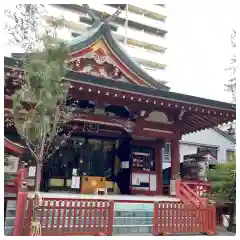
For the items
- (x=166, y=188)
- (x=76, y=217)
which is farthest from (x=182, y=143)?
(x=76, y=217)

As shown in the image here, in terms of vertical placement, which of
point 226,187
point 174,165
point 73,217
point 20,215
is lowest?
point 73,217

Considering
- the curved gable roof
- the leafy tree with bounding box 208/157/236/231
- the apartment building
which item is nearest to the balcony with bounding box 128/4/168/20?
the apartment building

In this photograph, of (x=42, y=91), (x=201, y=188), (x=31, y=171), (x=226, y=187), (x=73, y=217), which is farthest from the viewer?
(x=31, y=171)

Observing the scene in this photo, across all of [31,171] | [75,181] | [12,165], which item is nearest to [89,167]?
[75,181]

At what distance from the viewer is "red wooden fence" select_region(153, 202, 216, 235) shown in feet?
23.3

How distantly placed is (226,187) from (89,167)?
15.2ft

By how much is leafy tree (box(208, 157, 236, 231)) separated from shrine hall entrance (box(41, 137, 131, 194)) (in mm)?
3318

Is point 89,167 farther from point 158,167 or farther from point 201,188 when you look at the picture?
point 201,188

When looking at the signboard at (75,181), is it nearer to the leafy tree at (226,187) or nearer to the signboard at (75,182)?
the signboard at (75,182)

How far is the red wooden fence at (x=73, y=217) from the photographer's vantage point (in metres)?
6.16

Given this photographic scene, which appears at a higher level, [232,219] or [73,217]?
[73,217]

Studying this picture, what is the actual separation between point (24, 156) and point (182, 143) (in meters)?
9.64

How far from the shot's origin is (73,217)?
646 centimetres

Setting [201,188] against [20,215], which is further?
[201,188]
